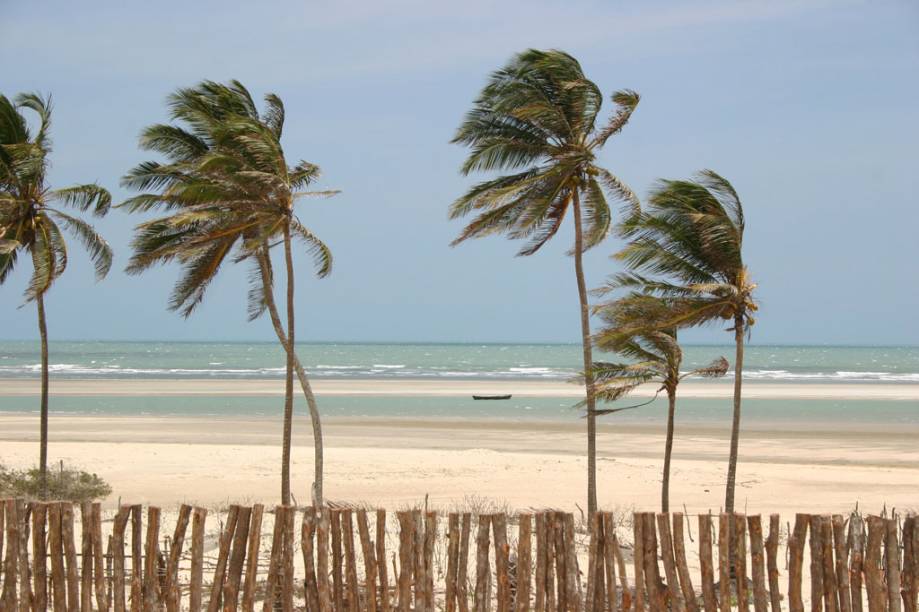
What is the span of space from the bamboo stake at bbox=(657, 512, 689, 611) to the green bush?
11804mm

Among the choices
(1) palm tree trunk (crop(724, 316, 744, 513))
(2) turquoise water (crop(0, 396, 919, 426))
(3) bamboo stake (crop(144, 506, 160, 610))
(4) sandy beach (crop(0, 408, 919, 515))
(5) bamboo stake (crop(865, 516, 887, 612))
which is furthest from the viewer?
(2) turquoise water (crop(0, 396, 919, 426))

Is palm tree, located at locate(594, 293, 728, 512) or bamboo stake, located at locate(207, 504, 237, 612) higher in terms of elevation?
palm tree, located at locate(594, 293, 728, 512)

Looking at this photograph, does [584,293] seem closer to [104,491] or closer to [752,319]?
[752,319]

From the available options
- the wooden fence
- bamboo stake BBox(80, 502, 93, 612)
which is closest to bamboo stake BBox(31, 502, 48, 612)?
the wooden fence

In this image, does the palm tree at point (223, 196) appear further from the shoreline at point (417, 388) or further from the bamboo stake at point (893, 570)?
the shoreline at point (417, 388)

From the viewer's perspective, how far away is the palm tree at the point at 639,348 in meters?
13.2

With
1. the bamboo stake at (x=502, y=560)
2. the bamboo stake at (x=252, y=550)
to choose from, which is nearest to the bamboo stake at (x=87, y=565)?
the bamboo stake at (x=252, y=550)

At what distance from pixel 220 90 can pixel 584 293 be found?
665 cm

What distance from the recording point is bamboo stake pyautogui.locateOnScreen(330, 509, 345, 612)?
290 inches

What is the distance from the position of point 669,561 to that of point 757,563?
27.4 inches

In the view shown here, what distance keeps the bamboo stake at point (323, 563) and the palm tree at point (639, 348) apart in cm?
659

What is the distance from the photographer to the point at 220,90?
15.4m

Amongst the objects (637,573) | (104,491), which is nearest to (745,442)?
(104,491)

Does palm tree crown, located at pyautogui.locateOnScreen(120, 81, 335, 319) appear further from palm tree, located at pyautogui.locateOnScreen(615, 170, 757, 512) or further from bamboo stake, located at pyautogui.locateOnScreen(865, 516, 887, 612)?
bamboo stake, located at pyautogui.locateOnScreen(865, 516, 887, 612)
